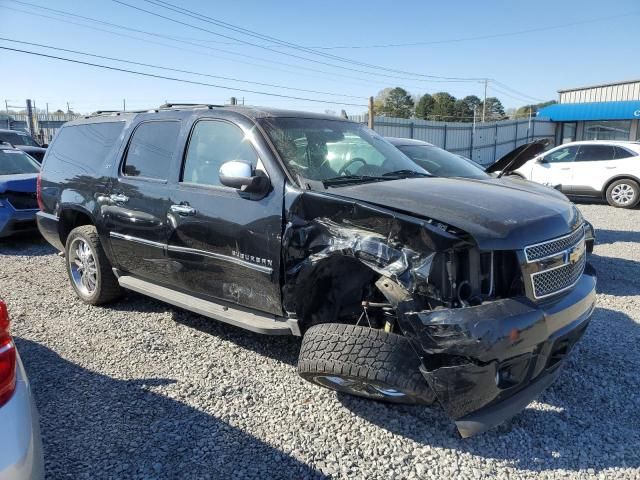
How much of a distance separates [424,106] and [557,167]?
2221 inches

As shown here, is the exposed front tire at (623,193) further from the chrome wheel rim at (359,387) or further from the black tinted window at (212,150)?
the chrome wheel rim at (359,387)

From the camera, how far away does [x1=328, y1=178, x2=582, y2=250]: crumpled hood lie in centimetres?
259

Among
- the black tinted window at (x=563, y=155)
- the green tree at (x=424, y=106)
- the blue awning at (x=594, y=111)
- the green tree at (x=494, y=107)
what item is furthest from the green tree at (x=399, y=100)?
the black tinted window at (x=563, y=155)

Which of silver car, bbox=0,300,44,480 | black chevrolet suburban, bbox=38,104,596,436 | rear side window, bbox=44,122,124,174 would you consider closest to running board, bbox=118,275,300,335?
black chevrolet suburban, bbox=38,104,596,436

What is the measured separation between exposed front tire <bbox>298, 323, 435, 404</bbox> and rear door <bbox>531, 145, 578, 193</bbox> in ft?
37.7

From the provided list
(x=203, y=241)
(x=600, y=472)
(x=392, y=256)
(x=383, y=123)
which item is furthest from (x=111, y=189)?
(x=383, y=123)

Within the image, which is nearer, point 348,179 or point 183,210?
point 348,179

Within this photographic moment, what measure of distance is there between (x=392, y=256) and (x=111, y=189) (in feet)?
10.1

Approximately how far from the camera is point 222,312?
12.1 ft

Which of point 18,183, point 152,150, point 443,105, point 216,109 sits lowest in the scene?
point 18,183

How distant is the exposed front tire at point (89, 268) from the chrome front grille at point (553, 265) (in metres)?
3.97

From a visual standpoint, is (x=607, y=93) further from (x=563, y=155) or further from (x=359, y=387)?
(x=359, y=387)

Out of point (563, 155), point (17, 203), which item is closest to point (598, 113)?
point (563, 155)

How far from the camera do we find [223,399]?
10.8ft
